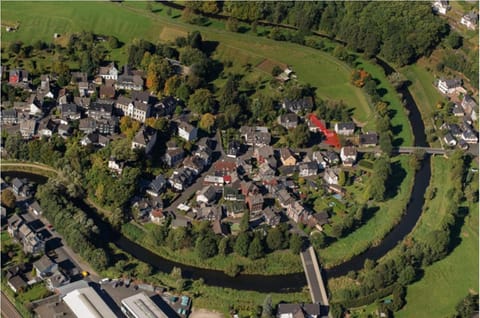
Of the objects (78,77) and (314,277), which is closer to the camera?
(314,277)

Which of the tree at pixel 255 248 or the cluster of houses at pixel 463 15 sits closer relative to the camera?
the tree at pixel 255 248

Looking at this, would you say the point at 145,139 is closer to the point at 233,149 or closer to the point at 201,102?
the point at 233,149

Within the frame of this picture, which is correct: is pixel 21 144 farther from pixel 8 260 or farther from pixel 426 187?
pixel 426 187

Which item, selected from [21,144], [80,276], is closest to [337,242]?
[80,276]

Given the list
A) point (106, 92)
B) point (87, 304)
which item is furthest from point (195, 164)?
point (87, 304)

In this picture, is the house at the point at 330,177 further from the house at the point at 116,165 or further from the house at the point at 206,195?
the house at the point at 116,165

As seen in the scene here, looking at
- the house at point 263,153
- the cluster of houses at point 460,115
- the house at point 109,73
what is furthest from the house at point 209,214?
the cluster of houses at point 460,115
